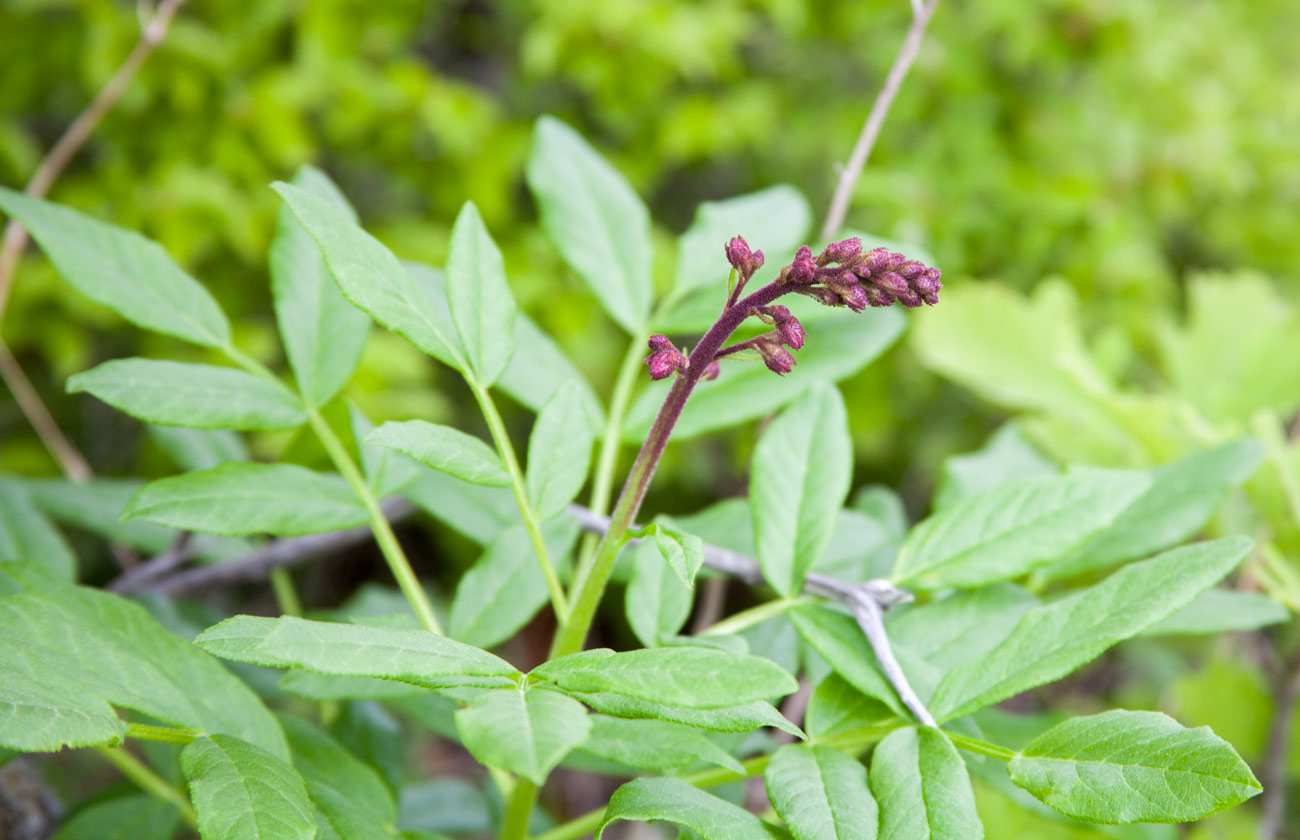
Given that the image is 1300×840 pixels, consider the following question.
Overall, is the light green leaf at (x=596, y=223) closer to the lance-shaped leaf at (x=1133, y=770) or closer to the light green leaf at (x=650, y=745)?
the light green leaf at (x=650, y=745)

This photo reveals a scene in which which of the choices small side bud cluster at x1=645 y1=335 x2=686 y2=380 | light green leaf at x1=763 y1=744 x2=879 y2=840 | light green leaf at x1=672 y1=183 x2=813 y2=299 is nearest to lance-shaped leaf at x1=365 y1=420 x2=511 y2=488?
small side bud cluster at x1=645 y1=335 x2=686 y2=380

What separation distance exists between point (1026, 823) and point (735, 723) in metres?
0.63

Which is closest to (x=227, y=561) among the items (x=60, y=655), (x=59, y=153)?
(x=60, y=655)

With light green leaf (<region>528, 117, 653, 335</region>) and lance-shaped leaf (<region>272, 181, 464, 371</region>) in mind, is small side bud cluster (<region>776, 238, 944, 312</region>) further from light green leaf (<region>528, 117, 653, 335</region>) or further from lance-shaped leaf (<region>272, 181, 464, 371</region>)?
light green leaf (<region>528, 117, 653, 335</region>)

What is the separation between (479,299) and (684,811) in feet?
1.12

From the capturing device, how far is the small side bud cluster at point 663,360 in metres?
0.48

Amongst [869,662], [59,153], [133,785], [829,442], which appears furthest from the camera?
[59,153]

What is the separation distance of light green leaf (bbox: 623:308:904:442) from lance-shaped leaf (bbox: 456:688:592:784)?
0.37 m

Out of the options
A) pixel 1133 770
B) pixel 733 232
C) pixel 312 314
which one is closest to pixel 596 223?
pixel 733 232

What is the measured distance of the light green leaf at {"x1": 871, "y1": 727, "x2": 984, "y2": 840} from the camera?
48 centimetres

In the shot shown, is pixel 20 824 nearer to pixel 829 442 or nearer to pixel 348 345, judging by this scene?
pixel 348 345

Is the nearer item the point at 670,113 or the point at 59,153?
the point at 59,153

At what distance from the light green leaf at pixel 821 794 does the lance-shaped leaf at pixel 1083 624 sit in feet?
0.24

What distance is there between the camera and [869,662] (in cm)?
57
